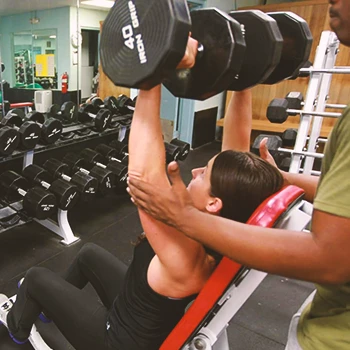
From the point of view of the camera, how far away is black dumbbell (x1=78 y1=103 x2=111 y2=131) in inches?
115

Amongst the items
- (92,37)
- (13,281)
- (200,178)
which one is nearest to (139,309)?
(200,178)

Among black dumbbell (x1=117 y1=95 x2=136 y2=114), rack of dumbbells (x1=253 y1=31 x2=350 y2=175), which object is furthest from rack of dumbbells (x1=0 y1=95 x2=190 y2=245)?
rack of dumbbells (x1=253 y1=31 x2=350 y2=175)

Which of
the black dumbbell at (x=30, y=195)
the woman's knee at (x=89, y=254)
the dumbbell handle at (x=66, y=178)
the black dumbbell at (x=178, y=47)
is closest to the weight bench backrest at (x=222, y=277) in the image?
the black dumbbell at (x=178, y=47)

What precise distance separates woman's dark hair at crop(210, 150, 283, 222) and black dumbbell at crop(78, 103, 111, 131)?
2274 mm

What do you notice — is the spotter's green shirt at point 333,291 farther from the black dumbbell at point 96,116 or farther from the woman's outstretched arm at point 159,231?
the black dumbbell at point 96,116

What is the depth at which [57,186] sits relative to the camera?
226cm

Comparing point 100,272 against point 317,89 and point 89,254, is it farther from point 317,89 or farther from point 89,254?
point 317,89

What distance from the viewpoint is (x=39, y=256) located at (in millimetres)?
2166

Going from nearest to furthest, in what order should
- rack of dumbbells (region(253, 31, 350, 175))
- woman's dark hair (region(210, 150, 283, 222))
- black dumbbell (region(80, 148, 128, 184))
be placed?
woman's dark hair (region(210, 150, 283, 222))
rack of dumbbells (region(253, 31, 350, 175))
black dumbbell (region(80, 148, 128, 184))

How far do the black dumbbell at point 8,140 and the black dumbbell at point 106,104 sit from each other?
1.11 m

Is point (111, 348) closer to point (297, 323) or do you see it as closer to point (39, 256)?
point (297, 323)

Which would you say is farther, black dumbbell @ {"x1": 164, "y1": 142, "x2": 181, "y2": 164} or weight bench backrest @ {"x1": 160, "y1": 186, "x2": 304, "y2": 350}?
black dumbbell @ {"x1": 164, "y1": 142, "x2": 181, "y2": 164}

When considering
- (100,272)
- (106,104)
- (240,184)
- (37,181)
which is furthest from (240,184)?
(106,104)

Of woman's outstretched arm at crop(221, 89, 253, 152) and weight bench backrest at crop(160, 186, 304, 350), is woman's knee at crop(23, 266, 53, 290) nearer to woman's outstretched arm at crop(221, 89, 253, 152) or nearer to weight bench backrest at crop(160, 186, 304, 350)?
weight bench backrest at crop(160, 186, 304, 350)
